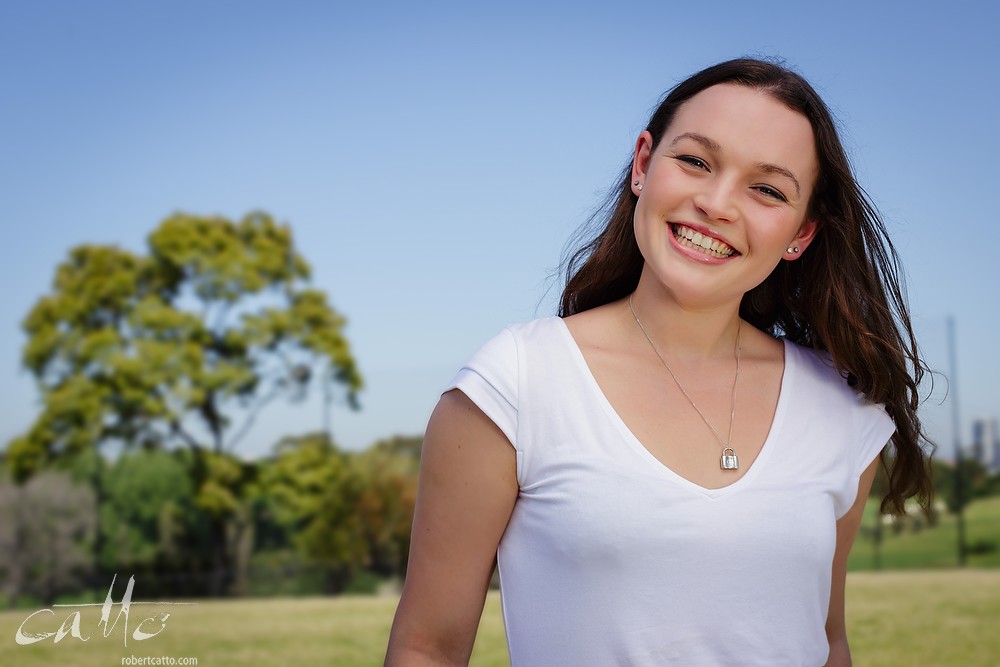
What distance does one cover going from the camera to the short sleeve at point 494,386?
1.46 meters

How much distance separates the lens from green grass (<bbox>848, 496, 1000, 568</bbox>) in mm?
9672

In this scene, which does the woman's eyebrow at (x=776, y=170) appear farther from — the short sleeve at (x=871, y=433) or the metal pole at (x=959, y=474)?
the metal pole at (x=959, y=474)

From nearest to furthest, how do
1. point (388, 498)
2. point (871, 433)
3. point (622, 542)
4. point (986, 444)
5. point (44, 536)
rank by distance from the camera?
point (622, 542), point (871, 433), point (986, 444), point (388, 498), point (44, 536)

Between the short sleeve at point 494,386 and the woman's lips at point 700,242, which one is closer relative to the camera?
the short sleeve at point 494,386

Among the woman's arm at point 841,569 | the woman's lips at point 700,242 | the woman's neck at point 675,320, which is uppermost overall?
the woman's lips at point 700,242

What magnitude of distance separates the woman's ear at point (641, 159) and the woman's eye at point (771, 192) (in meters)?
0.20

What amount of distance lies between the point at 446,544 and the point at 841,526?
2.30ft

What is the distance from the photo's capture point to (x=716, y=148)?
156cm

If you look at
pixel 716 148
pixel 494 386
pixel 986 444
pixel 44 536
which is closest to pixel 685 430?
pixel 494 386

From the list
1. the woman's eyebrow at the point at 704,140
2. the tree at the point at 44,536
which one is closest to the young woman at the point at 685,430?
the woman's eyebrow at the point at 704,140

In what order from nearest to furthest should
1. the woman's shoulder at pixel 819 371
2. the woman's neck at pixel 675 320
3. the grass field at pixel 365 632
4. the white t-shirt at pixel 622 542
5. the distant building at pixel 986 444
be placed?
the white t-shirt at pixel 622 542 < the woman's neck at pixel 675 320 < the woman's shoulder at pixel 819 371 < the grass field at pixel 365 632 < the distant building at pixel 986 444

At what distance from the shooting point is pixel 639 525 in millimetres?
1432

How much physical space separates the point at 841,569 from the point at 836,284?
0.50 m

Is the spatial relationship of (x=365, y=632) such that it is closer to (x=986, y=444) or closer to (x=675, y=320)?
(x=986, y=444)
